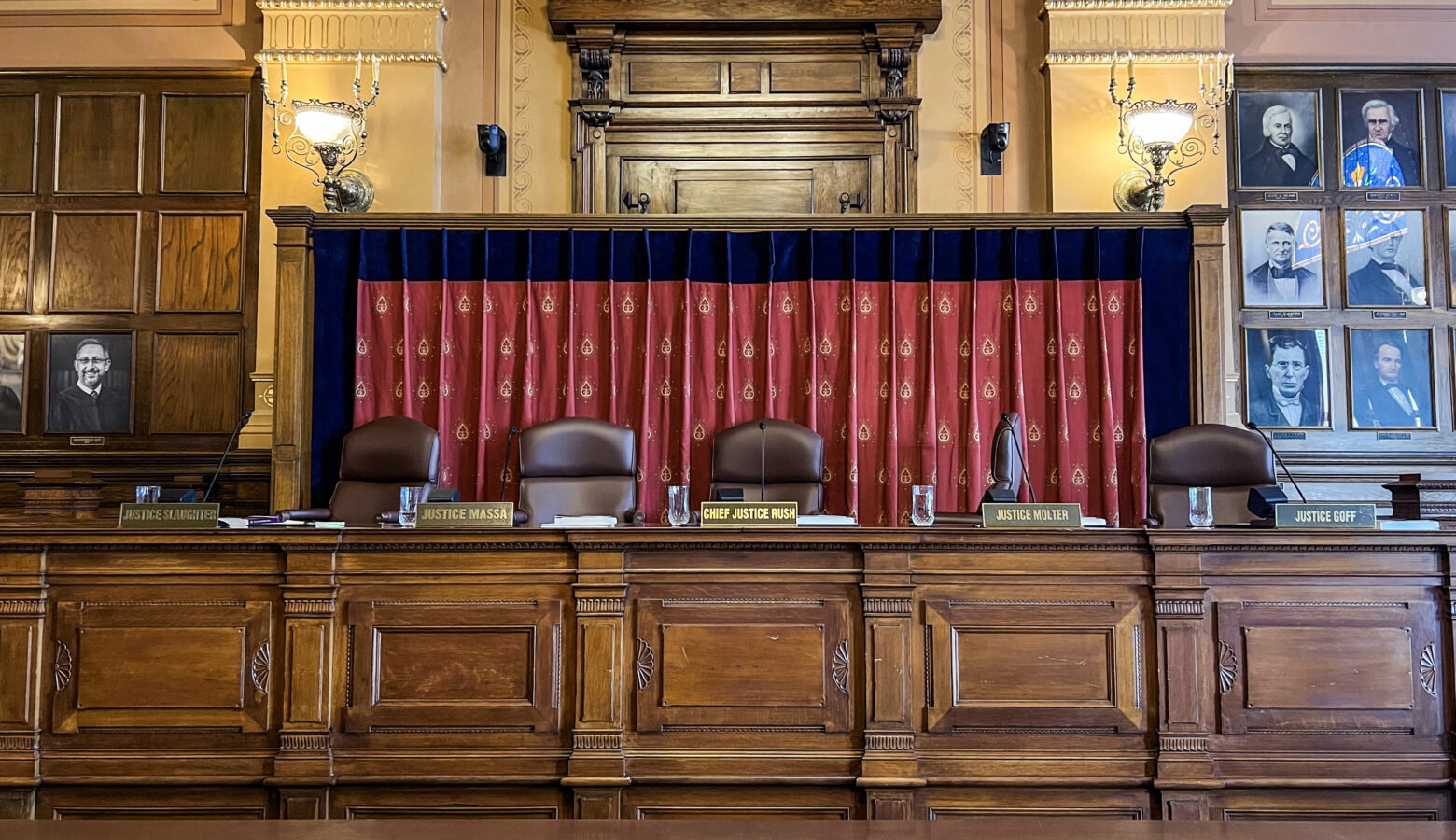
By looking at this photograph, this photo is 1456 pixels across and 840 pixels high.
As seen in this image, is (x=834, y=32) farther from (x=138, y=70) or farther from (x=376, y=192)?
(x=138, y=70)

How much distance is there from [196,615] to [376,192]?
3936 mm

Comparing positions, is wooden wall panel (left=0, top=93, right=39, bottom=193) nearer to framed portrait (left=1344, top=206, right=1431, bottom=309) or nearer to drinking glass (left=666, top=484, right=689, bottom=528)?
drinking glass (left=666, top=484, right=689, bottom=528)

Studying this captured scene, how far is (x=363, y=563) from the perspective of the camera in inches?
126

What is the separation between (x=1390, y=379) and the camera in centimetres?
660

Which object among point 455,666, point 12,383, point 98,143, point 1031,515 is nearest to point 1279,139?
point 1031,515

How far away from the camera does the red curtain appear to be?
525 cm

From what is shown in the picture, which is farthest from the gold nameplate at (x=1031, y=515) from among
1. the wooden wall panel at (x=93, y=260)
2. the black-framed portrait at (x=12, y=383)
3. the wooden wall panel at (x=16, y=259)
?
the wooden wall panel at (x=16, y=259)

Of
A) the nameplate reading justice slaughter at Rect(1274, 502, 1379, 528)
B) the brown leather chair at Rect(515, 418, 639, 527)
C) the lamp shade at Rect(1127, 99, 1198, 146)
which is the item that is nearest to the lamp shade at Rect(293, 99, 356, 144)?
the brown leather chair at Rect(515, 418, 639, 527)

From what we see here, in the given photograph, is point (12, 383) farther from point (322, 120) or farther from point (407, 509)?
point (407, 509)

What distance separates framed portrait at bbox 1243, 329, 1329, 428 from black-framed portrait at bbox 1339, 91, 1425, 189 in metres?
1.01

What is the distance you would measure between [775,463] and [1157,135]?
123 inches

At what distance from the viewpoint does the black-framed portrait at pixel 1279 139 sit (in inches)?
265

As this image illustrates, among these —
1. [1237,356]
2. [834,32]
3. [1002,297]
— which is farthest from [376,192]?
[1237,356]

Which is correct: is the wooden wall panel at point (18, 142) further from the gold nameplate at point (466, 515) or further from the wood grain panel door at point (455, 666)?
the wood grain panel door at point (455, 666)
